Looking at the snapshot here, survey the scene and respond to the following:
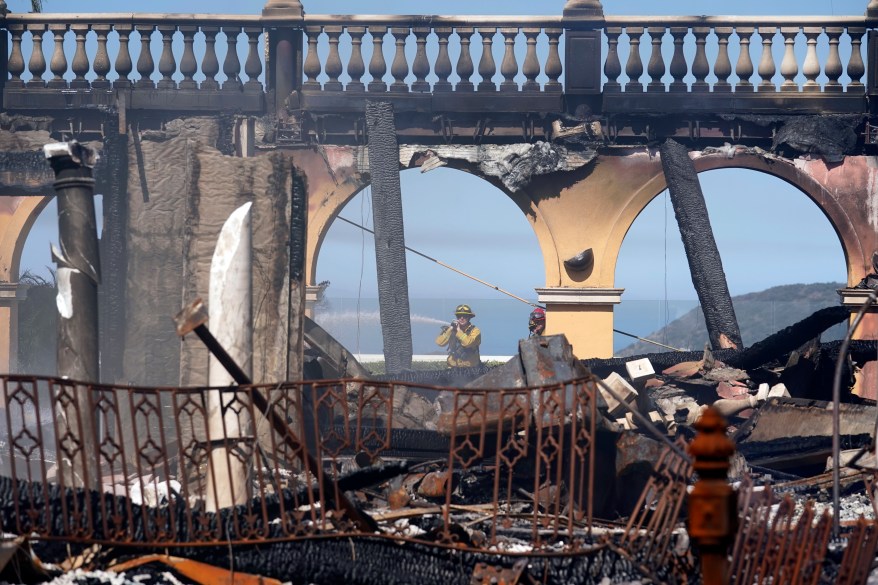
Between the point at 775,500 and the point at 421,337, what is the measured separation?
29.0 m

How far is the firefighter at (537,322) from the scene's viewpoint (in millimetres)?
13969

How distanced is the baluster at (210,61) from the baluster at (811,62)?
7.85m

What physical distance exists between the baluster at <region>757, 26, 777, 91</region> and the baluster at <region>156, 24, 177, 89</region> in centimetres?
782

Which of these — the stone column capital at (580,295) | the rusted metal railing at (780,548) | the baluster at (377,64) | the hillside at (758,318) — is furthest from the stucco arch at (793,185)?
the hillside at (758,318)

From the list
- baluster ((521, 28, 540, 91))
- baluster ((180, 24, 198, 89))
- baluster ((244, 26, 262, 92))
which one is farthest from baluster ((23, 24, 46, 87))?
baluster ((521, 28, 540, 91))

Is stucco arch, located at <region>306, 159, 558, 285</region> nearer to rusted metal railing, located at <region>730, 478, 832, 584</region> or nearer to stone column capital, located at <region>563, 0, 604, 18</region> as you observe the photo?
stone column capital, located at <region>563, 0, 604, 18</region>

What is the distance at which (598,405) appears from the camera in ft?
29.2

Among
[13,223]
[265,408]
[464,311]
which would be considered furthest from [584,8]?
[265,408]

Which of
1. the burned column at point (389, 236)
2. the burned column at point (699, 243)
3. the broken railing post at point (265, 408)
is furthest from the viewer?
the burned column at point (389, 236)

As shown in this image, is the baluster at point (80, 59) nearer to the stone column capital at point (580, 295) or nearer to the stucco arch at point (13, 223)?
the stucco arch at point (13, 223)

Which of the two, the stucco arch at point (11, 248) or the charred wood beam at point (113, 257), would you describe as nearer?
the charred wood beam at point (113, 257)

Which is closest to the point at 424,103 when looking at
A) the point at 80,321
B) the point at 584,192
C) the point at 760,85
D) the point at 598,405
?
the point at 584,192

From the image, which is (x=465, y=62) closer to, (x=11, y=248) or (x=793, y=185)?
(x=793, y=185)

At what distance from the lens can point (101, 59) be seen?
14633 millimetres
